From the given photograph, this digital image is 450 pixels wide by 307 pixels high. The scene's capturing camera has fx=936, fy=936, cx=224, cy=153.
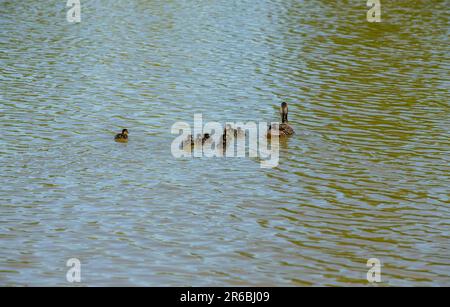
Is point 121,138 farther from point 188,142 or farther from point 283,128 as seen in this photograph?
point 283,128

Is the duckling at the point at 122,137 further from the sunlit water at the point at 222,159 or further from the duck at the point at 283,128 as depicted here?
the duck at the point at 283,128

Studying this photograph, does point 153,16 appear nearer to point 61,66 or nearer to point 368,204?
point 61,66

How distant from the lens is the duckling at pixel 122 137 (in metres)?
14.5

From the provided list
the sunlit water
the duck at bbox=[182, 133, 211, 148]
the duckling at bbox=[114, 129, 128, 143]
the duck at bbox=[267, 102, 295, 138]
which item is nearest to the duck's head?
the duck at bbox=[267, 102, 295, 138]

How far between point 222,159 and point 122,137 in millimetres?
1654

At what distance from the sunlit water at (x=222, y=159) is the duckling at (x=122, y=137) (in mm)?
220

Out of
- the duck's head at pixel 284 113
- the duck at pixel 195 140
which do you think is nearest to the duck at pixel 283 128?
the duck's head at pixel 284 113

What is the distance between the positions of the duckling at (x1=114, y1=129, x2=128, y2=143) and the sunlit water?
0.72 feet

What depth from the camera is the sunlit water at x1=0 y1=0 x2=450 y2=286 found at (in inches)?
403

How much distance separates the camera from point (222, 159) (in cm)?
1406

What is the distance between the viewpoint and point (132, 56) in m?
20.8

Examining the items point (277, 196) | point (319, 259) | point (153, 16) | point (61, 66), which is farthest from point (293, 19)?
point (319, 259)

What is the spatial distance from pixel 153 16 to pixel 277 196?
14330 mm

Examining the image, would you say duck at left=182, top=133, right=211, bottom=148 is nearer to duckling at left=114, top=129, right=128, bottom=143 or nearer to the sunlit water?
the sunlit water
